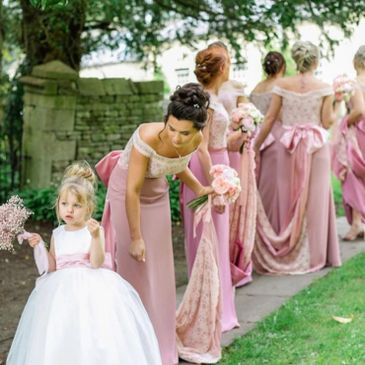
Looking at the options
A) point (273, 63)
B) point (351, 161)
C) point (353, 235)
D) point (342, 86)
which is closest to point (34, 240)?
point (273, 63)

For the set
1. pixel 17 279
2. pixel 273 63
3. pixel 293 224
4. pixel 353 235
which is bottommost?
pixel 17 279

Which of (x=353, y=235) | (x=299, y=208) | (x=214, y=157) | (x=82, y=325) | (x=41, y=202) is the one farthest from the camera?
(x=41, y=202)

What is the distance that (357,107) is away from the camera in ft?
29.3

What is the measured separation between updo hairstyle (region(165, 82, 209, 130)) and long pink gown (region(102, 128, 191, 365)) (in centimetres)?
36

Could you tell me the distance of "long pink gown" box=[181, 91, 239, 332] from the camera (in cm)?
631

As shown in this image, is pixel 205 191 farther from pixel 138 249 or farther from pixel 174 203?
pixel 174 203

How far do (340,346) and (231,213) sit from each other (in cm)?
184

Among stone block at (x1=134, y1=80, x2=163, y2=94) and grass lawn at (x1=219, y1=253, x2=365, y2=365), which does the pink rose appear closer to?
grass lawn at (x1=219, y1=253, x2=365, y2=365)

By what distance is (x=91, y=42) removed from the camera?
12477mm

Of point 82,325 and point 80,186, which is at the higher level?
point 80,186

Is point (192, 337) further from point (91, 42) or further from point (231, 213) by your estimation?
point (91, 42)

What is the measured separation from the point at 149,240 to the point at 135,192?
1.53ft

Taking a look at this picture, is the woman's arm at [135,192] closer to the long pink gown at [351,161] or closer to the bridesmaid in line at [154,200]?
the bridesmaid in line at [154,200]

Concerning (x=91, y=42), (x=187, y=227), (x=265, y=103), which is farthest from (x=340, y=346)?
(x=91, y=42)
